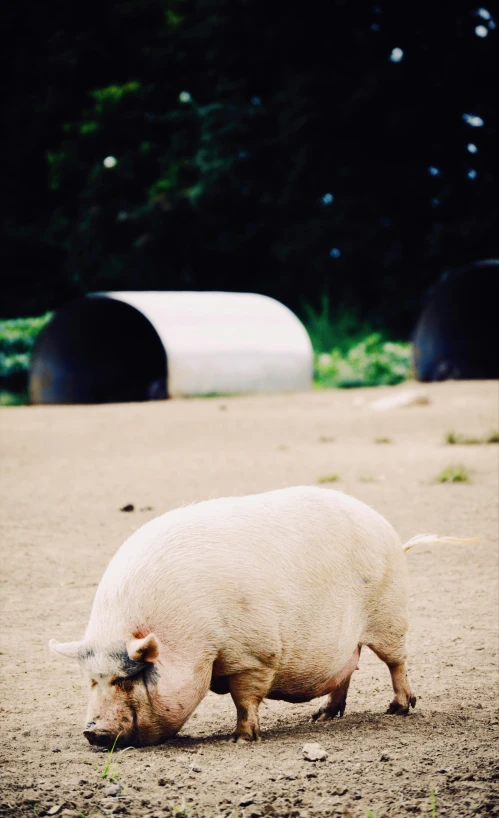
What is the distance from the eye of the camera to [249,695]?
3369mm

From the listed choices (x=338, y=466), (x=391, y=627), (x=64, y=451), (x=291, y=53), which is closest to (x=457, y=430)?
(x=338, y=466)

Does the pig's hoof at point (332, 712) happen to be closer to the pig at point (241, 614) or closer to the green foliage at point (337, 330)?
the pig at point (241, 614)

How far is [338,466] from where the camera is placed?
29.3 ft

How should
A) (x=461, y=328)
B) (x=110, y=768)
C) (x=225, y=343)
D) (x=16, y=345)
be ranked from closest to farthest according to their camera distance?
(x=110, y=768), (x=225, y=343), (x=461, y=328), (x=16, y=345)

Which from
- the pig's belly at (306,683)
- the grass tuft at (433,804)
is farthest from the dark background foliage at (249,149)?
the grass tuft at (433,804)

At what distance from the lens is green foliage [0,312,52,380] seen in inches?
742

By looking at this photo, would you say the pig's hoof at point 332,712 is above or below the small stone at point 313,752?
below

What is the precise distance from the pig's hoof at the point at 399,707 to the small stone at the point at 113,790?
3.93ft

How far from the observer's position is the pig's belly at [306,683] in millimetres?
3479

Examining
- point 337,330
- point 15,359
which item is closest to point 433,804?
point 15,359

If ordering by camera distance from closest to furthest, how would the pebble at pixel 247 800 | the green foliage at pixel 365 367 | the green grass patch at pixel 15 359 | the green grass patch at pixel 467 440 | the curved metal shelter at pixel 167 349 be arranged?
the pebble at pixel 247 800, the green grass patch at pixel 467 440, the curved metal shelter at pixel 167 349, the green foliage at pixel 365 367, the green grass patch at pixel 15 359

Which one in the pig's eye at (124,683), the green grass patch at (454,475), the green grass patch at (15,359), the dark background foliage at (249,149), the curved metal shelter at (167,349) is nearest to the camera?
the pig's eye at (124,683)

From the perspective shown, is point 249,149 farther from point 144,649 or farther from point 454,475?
point 144,649

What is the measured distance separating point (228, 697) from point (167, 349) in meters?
11.2
